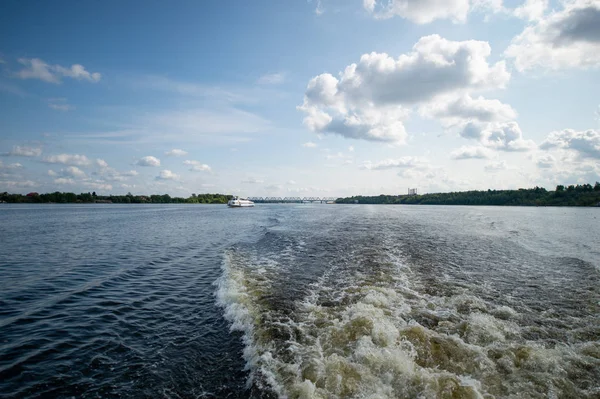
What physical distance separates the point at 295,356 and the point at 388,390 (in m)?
2.53

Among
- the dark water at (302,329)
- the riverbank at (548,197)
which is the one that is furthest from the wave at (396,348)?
the riverbank at (548,197)

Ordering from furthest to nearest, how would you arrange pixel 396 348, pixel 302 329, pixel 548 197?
pixel 548 197, pixel 302 329, pixel 396 348

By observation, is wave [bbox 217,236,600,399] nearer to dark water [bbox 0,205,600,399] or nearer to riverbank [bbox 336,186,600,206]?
dark water [bbox 0,205,600,399]

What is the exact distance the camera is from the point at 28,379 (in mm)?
6574

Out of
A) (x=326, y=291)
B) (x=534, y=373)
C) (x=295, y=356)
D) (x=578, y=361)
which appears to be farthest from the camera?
(x=326, y=291)

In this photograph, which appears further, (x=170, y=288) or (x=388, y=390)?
(x=170, y=288)

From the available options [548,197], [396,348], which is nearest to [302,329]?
[396,348]

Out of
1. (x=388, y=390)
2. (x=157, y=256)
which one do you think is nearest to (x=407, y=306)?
(x=388, y=390)

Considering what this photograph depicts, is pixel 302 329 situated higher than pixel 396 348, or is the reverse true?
pixel 396 348

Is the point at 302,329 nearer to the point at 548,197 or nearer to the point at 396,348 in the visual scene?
the point at 396,348

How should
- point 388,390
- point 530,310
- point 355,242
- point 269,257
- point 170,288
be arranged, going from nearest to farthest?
point 388,390
point 530,310
point 170,288
point 269,257
point 355,242

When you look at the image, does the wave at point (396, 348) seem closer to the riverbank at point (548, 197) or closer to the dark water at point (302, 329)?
the dark water at point (302, 329)

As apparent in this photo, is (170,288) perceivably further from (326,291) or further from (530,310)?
(530,310)

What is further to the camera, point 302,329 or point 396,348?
point 302,329
